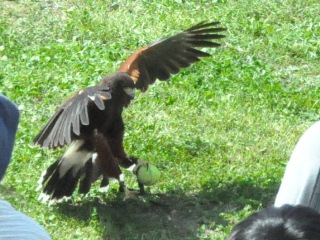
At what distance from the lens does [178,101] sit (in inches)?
287

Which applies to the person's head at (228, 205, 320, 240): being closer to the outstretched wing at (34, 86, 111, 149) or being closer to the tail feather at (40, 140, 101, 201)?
the outstretched wing at (34, 86, 111, 149)

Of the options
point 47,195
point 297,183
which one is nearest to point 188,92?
point 47,195

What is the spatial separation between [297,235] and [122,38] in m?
6.19

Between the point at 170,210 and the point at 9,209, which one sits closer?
the point at 9,209

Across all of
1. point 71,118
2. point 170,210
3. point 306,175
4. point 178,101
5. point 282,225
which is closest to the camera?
point 282,225

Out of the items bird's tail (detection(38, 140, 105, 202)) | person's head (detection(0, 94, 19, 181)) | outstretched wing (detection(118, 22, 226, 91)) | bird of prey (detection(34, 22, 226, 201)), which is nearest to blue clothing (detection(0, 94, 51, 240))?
person's head (detection(0, 94, 19, 181))

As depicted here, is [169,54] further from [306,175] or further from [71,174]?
[306,175]

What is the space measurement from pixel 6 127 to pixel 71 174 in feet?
11.5

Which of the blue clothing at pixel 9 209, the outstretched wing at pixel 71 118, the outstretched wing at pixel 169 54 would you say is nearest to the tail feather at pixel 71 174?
the outstretched wing at pixel 71 118

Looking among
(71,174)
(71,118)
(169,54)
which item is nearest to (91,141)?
(71,174)

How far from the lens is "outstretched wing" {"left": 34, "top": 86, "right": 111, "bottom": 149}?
5547 millimetres

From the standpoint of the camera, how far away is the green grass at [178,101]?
5906mm

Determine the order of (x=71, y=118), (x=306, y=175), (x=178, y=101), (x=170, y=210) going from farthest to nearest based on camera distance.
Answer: (x=178, y=101), (x=170, y=210), (x=71, y=118), (x=306, y=175)

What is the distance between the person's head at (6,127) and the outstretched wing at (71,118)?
293 cm
